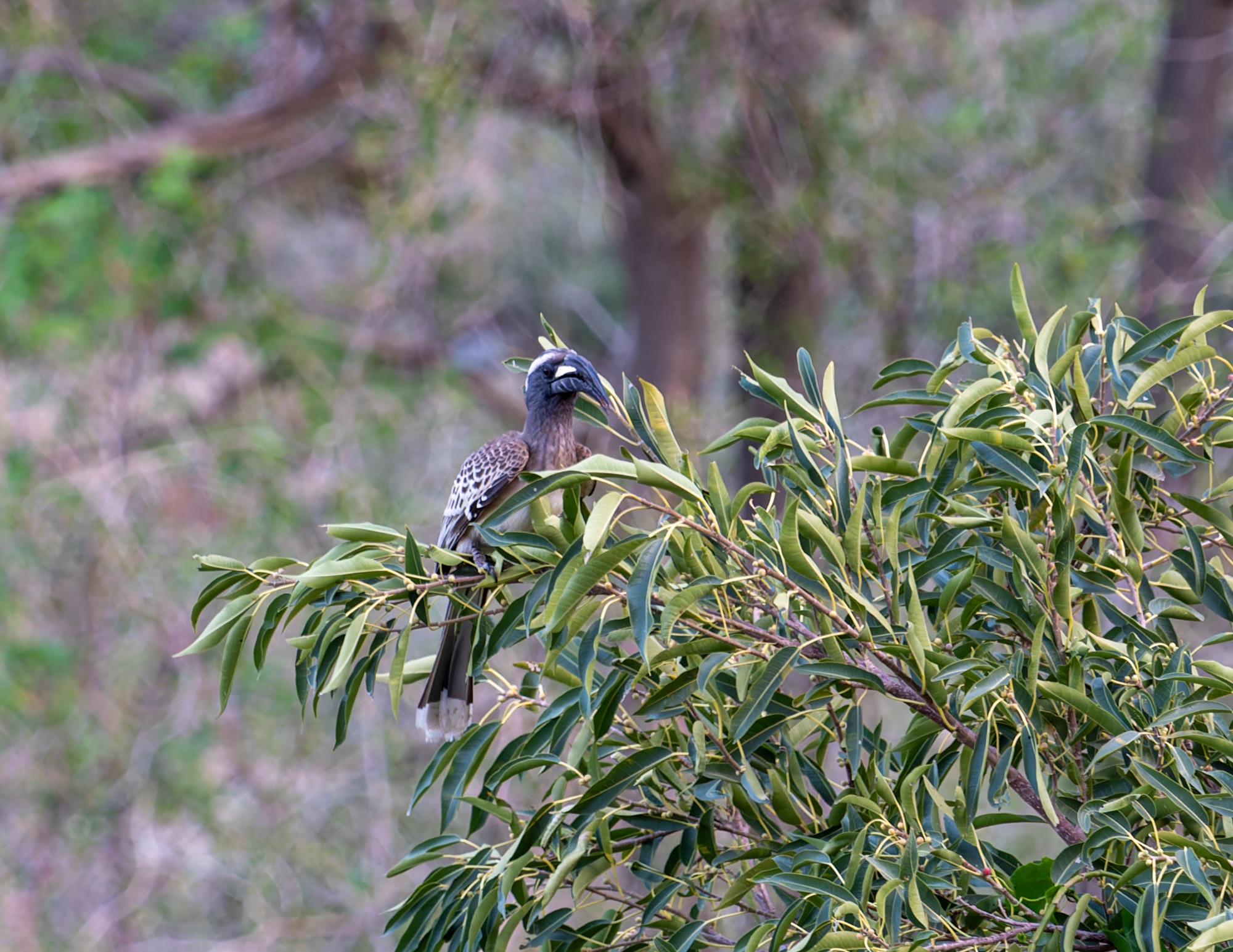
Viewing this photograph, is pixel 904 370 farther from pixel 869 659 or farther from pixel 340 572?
pixel 340 572

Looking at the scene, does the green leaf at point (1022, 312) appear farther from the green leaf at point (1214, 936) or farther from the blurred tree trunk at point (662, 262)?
the blurred tree trunk at point (662, 262)

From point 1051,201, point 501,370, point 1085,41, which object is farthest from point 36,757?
point 1085,41

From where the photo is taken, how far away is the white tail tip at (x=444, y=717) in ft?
6.45

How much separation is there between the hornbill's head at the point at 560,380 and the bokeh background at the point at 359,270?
2999 millimetres

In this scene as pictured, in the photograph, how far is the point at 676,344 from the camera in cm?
595

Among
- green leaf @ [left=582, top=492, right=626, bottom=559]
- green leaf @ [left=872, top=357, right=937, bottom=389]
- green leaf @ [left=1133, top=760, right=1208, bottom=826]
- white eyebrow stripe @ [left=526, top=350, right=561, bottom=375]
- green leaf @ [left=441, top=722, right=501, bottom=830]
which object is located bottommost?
green leaf @ [left=1133, top=760, right=1208, bottom=826]

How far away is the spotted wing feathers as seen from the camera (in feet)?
7.06

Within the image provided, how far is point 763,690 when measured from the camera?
1.25 m

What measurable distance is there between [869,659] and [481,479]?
982 mm

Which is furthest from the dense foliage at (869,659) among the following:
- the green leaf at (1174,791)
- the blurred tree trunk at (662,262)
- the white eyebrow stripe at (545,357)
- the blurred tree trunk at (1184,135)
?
the blurred tree trunk at (662,262)

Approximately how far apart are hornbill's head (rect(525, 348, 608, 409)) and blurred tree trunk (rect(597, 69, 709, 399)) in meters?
3.36

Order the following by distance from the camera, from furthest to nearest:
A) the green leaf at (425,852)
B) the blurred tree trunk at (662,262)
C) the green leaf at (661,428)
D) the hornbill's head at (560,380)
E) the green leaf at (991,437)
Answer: the blurred tree trunk at (662,262) < the hornbill's head at (560,380) < the green leaf at (425,852) < the green leaf at (661,428) < the green leaf at (991,437)

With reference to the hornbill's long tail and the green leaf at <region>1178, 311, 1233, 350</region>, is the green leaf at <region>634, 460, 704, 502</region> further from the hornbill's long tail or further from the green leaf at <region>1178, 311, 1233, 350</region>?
the hornbill's long tail

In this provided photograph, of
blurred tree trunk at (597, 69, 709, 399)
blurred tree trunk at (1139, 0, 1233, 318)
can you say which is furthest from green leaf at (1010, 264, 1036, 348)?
blurred tree trunk at (597, 69, 709, 399)
